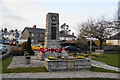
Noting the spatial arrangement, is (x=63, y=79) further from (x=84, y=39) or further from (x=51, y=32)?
(x=84, y=39)

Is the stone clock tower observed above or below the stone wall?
above

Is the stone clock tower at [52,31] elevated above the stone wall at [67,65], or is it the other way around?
the stone clock tower at [52,31]

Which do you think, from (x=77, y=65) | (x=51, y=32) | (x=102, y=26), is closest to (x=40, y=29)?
(x=102, y=26)

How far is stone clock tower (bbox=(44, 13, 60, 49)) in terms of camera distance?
48.0 ft

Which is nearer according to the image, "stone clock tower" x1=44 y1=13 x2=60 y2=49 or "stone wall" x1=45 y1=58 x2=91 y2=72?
"stone wall" x1=45 y1=58 x2=91 y2=72

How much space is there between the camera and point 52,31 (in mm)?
14969

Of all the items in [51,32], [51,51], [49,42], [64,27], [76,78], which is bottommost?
[76,78]

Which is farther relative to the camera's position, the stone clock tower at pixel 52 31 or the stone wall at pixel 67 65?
the stone clock tower at pixel 52 31

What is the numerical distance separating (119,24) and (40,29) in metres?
45.4

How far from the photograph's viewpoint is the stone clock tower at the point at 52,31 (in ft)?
48.0

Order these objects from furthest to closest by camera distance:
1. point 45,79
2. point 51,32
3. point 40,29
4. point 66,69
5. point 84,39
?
point 40,29 → point 84,39 → point 51,32 → point 66,69 → point 45,79

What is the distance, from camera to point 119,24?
23.8 meters

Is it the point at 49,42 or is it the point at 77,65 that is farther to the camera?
the point at 49,42

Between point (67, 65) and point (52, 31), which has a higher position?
point (52, 31)
